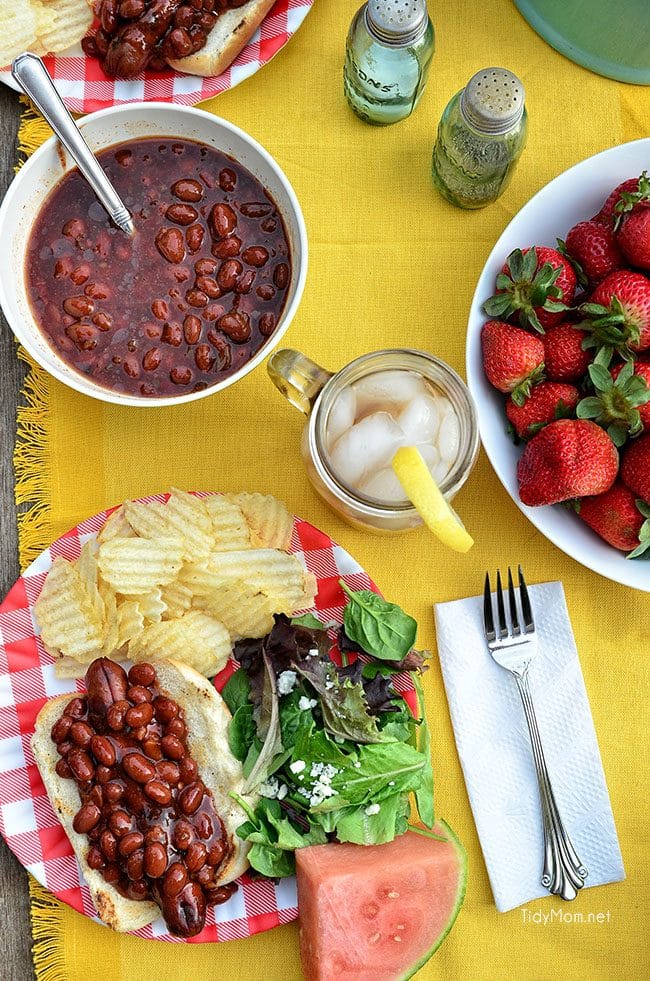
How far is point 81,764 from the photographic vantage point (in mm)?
1866

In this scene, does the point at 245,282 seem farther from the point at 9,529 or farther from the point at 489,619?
the point at 489,619

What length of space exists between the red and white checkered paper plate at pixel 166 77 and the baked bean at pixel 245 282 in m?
0.47

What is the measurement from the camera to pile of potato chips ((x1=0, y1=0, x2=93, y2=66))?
2.04 m

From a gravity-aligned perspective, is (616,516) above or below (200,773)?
above

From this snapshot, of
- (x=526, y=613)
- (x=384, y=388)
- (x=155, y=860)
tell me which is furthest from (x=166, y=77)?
(x=155, y=860)

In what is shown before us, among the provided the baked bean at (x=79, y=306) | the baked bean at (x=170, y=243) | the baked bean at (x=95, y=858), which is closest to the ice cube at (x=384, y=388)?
the baked bean at (x=170, y=243)

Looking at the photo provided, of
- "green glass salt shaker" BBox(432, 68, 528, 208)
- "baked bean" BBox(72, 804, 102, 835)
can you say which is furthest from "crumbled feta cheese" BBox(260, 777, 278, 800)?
"green glass salt shaker" BBox(432, 68, 528, 208)

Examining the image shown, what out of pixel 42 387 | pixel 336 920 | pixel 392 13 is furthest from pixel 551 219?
pixel 336 920

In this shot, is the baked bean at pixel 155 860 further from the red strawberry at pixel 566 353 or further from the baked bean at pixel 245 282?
the red strawberry at pixel 566 353

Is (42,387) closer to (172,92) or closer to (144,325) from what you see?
(144,325)

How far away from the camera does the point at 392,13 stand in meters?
1.80

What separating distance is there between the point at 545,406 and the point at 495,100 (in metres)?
0.60

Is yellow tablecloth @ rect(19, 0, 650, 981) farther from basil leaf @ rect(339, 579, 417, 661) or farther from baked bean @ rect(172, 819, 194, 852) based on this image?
baked bean @ rect(172, 819, 194, 852)

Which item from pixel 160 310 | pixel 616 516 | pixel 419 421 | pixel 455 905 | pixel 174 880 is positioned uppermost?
pixel 160 310
